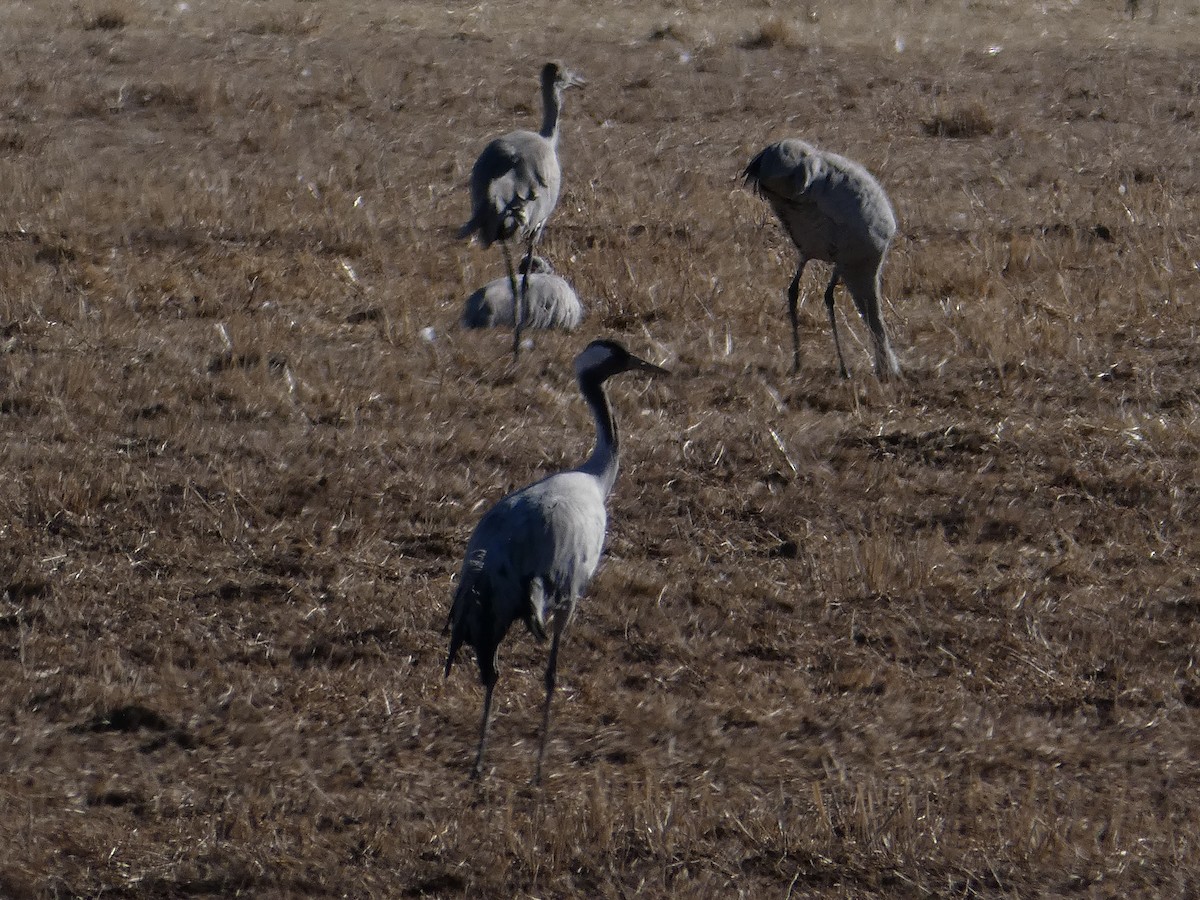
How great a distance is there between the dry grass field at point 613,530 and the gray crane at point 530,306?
0.19 metres

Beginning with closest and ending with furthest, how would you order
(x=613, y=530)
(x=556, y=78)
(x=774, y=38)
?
(x=613, y=530)
(x=556, y=78)
(x=774, y=38)

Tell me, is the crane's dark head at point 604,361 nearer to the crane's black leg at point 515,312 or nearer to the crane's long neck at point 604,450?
the crane's long neck at point 604,450

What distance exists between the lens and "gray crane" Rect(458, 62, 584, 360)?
880cm

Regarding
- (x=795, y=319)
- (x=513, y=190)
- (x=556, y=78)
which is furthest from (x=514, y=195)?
(x=556, y=78)

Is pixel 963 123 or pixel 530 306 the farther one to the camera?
pixel 963 123

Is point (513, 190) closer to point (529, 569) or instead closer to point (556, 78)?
point (556, 78)

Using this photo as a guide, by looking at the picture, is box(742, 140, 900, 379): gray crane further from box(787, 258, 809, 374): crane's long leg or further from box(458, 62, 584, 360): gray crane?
box(458, 62, 584, 360): gray crane

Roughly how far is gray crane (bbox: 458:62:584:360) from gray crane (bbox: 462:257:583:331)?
2.6 inches

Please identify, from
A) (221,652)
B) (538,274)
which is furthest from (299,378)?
(221,652)

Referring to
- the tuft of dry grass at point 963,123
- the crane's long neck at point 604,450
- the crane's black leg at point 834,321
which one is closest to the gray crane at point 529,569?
the crane's long neck at point 604,450

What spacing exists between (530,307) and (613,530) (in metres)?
2.23

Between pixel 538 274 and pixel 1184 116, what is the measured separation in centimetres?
698

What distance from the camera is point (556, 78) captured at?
10.7m

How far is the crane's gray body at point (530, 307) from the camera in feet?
29.3
